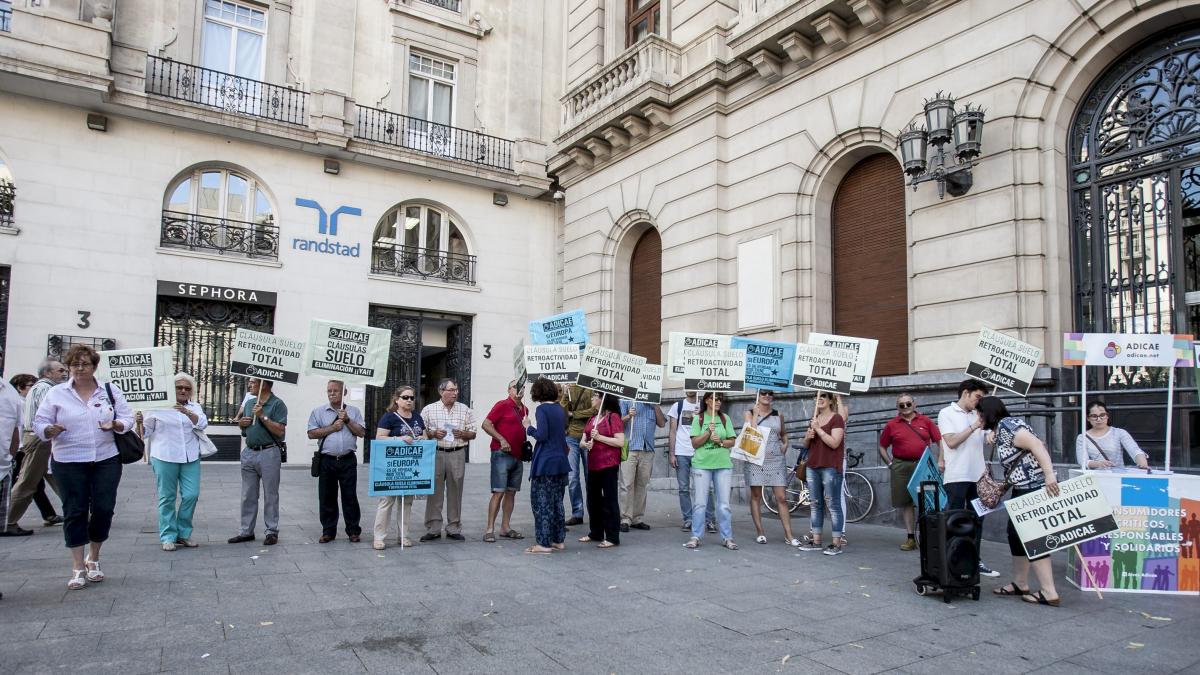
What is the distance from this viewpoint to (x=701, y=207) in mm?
15281

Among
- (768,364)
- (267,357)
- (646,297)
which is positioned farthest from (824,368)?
(646,297)

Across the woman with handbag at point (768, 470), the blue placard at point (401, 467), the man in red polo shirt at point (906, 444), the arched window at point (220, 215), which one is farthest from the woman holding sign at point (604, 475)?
the arched window at point (220, 215)

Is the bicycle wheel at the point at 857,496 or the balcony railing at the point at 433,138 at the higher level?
the balcony railing at the point at 433,138

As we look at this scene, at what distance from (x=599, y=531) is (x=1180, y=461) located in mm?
6916

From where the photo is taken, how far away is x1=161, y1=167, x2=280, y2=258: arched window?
57.4 feet

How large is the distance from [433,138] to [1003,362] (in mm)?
16231

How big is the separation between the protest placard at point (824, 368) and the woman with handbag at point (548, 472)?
9.64 feet

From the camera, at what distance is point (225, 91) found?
1805 centimetres

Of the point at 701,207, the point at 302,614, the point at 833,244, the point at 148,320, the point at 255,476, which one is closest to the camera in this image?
the point at 302,614

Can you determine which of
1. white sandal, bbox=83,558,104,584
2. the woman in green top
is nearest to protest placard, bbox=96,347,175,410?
white sandal, bbox=83,558,104,584

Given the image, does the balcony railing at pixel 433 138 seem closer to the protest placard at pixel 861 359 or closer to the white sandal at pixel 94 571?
the protest placard at pixel 861 359

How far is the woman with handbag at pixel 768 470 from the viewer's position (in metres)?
9.41

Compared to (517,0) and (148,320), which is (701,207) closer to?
(517,0)

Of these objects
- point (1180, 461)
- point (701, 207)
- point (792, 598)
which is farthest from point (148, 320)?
point (1180, 461)
